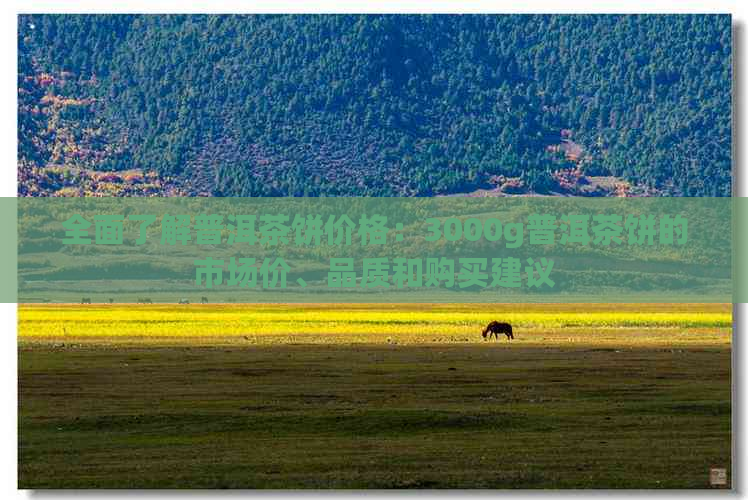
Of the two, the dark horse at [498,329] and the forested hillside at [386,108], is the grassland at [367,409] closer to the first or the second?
the dark horse at [498,329]

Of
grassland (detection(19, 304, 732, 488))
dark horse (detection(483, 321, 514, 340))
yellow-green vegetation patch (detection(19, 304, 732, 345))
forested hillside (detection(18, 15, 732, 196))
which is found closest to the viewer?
grassland (detection(19, 304, 732, 488))

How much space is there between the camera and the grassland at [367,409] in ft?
110

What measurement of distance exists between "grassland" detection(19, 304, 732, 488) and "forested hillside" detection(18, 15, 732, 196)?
12536mm

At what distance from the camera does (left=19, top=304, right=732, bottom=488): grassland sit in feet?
110

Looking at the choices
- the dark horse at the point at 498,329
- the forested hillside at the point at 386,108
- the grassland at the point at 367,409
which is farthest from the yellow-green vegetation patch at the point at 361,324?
the forested hillside at the point at 386,108

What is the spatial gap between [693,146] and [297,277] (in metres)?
31.9

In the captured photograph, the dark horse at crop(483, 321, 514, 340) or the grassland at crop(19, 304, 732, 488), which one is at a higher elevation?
the dark horse at crop(483, 321, 514, 340)

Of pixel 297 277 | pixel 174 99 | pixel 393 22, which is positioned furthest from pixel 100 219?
pixel 393 22

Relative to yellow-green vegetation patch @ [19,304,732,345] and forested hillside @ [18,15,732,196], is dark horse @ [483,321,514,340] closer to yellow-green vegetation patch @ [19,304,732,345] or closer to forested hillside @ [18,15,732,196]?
yellow-green vegetation patch @ [19,304,732,345]

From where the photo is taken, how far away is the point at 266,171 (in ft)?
304

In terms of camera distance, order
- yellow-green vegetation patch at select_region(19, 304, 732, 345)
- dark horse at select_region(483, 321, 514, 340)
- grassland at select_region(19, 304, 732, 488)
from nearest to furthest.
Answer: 1. grassland at select_region(19, 304, 732, 488)
2. dark horse at select_region(483, 321, 514, 340)
3. yellow-green vegetation patch at select_region(19, 304, 732, 345)

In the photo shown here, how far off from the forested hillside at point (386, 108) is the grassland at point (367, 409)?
1254 cm

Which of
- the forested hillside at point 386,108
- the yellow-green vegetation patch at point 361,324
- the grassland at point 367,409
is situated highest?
the forested hillside at point 386,108

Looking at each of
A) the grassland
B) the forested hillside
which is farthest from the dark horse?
the forested hillside
